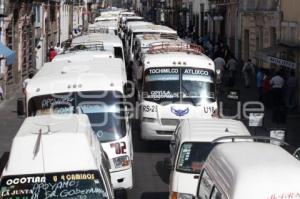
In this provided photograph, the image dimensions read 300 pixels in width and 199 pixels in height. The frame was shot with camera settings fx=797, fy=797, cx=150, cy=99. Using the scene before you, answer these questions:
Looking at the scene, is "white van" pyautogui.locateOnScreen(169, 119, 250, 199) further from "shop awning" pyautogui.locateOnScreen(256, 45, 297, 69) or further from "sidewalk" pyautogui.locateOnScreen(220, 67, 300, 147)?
"shop awning" pyautogui.locateOnScreen(256, 45, 297, 69)

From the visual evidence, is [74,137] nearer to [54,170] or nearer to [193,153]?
[54,170]

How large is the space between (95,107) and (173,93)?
4989 mm

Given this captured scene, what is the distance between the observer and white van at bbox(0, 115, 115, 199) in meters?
9.61

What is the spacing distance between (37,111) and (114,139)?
5.48 ft

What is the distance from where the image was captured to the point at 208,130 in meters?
13.0

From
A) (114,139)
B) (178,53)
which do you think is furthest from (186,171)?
(178,53)

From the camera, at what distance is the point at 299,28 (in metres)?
27.4

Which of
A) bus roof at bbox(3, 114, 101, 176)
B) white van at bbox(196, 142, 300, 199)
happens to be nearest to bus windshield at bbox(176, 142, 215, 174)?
bus roof at bbox(3, 114, 101, 176)

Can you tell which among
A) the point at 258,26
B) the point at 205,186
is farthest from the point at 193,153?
the point at 258,26

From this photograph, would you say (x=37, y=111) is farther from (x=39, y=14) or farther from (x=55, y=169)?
(x=39, y=14)

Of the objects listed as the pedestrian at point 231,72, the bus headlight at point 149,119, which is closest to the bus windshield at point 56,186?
the bus headlight at point 149,119

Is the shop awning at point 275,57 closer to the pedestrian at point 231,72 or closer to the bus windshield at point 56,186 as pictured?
the pedestrian at point 231,72

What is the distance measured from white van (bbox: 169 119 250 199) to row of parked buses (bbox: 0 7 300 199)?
0.05 feet

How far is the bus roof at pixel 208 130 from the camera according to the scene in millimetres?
12516
